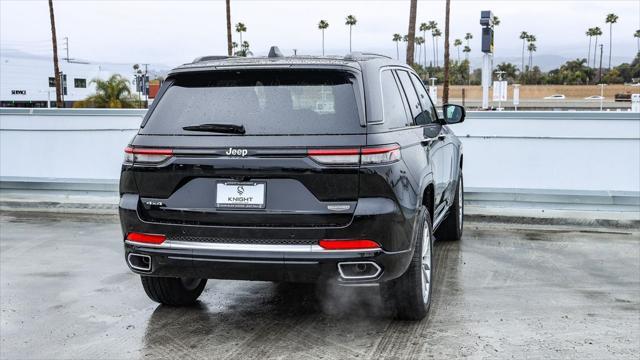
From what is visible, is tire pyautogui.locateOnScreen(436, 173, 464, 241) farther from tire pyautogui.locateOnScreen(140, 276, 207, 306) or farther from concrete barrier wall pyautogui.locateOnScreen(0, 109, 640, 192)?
tire pyautogui.locateOnScreen(140, 276, 207, 306)

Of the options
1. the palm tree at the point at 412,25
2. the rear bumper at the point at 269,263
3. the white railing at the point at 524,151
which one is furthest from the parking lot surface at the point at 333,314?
the palm tree at the point at 412,25

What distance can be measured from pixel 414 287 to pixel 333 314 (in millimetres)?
774

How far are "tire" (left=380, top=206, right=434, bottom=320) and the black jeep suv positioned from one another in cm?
8

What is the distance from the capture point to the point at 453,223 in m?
8.25

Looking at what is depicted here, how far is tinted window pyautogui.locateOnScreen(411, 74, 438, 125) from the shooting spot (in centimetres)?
640

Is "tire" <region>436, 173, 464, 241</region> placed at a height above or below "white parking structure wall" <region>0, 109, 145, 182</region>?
below

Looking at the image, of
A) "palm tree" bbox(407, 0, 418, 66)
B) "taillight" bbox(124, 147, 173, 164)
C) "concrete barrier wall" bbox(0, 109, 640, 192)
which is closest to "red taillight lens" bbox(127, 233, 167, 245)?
"taillight" bbox(124, 147, 173, 164)

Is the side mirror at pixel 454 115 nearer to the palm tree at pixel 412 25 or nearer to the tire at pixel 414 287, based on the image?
the tire at pixel 414 287

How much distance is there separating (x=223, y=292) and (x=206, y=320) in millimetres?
790

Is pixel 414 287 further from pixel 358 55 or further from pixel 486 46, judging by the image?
pixel 486 46

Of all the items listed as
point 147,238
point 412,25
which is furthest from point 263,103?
point 412,25

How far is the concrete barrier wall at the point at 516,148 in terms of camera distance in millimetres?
10203

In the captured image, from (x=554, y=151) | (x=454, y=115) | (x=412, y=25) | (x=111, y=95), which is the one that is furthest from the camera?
(x=111, y=95)

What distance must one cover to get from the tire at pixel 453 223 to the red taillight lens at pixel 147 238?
4.12 m
